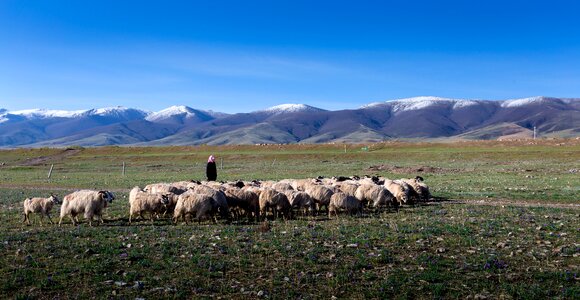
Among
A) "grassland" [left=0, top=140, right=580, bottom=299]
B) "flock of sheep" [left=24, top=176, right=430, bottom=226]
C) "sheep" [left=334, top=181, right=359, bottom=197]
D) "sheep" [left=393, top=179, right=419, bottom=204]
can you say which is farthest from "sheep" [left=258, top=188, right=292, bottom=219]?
"sheep" [left=393, top=179, right=419, bottom=204]

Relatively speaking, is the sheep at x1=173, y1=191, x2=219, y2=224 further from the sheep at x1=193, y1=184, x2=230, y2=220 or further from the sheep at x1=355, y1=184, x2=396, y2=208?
the sheep at x1=355, y1=184, x2=396, y2=208

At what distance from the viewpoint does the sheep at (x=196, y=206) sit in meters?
18.5

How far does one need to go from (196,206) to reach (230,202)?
2351 millimetres

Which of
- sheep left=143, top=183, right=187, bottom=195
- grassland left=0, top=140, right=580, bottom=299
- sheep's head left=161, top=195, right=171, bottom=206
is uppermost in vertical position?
sheep left=143, top=183, right=187, bottom=195

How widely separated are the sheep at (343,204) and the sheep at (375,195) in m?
2.34

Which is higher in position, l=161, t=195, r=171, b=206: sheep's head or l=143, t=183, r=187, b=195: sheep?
l=143, t=183, r=187, b=195: sheep

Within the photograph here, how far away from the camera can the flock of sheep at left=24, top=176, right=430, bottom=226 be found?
18.6 m

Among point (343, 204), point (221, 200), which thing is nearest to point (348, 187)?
point (343, 204)

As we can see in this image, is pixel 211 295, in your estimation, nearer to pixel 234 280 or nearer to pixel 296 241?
pixel 234 280

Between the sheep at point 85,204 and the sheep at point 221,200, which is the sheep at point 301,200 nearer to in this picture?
the sheep at point 221,200

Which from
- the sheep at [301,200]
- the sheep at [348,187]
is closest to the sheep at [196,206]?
the sheep at [301,200]

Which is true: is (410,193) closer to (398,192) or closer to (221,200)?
(398,192)

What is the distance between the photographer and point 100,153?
97.2m

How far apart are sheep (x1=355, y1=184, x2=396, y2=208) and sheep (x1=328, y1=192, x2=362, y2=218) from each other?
92.0 inches
